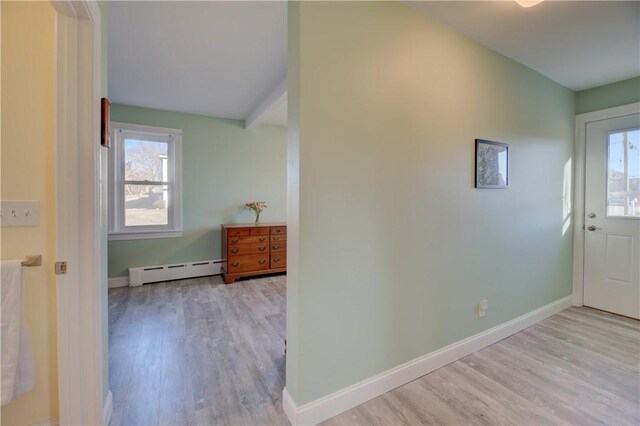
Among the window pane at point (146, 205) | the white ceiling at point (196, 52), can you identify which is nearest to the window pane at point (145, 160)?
the window pane at point (146, 205)

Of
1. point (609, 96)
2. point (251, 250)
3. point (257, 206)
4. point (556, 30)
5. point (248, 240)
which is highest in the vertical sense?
point (556, 30)

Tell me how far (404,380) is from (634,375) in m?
1.59

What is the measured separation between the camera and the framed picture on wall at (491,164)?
211cm

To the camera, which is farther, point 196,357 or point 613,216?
point 613,216

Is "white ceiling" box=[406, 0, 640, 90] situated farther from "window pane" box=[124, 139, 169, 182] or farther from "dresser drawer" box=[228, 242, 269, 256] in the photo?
"window pane" box=[124, 139, 169, 182]

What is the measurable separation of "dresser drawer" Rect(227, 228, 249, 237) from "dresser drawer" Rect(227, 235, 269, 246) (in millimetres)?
43

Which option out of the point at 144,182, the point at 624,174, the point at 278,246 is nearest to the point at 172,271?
the point at 144,182

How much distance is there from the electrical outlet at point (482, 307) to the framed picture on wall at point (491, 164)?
0.92m

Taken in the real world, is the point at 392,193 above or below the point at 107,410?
above

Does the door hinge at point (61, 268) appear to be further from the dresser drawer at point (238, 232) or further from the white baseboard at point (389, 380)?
the dresser drawer at point (238, 232)

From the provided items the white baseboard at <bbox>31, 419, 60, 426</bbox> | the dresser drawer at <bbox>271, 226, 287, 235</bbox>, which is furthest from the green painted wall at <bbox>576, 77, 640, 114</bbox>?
the white baseboard at <bbox>31, 419, 60, 426</bbox>

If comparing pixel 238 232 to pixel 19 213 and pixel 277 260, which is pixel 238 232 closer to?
pixel 277 260

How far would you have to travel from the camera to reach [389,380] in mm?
1729

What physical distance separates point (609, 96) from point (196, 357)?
4568 millimetres
